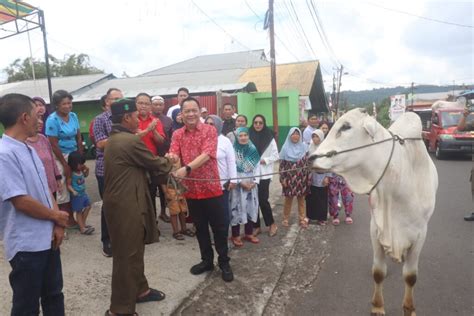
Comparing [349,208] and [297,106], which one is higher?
[297,106]

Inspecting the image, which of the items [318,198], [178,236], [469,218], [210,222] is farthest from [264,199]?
[469,218]

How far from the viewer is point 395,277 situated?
3.73m

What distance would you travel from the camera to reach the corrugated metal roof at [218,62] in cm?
2490

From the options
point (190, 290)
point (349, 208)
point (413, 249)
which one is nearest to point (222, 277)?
point (190, 290)

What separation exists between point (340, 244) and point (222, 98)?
7.81 meters

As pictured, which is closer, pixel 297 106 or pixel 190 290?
pixel 190 290

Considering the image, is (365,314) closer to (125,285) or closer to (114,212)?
(125,285)

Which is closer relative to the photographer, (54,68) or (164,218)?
(164,218)

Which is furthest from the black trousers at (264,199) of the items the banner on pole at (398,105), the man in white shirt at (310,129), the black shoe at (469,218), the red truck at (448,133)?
the banner on pole at (398,105)

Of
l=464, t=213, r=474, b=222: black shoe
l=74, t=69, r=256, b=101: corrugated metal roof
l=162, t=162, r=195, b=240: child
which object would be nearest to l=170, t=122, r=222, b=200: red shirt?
l=162, t=162, r=195, b=240: child

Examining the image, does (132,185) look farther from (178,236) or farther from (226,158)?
(178,236)

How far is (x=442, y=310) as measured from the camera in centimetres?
310

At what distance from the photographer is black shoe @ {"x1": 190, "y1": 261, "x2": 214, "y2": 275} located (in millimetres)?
3755

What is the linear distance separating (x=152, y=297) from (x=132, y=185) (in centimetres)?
110
